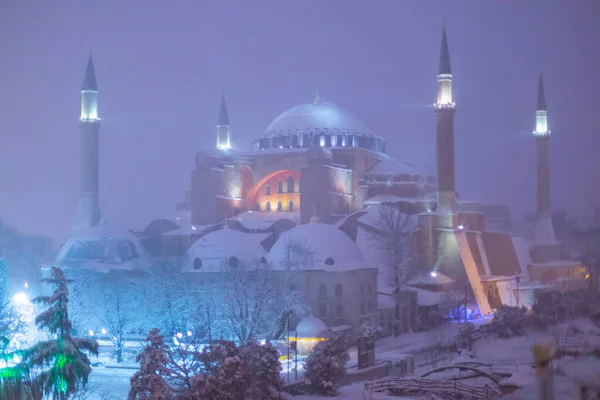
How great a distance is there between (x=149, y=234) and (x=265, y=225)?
787 centimetres

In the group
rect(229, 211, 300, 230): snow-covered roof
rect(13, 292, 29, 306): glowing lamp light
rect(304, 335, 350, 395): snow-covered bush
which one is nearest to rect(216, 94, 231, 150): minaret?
rect(229, 211, 300, 230): snow-covered roof

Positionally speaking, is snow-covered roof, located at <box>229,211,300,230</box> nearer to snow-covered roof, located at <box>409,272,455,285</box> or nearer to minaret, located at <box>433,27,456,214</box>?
snow-covered roof, located at <box>409,272,455,285</box>

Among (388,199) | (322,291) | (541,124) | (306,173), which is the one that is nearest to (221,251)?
(322,291)

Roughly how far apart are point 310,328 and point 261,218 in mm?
14821

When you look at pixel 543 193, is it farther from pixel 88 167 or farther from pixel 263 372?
pixel 263 372

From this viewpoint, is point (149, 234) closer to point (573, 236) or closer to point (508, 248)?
point (508, 248)

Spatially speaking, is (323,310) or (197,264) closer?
(323,310)

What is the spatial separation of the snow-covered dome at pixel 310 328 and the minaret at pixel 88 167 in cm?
1810

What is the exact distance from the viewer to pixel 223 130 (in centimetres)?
5325

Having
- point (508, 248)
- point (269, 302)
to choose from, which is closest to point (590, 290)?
point (508, 248)

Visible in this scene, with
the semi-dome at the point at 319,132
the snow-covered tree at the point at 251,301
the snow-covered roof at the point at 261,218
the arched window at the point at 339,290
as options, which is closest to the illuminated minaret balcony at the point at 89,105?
the snow-covered roof at the point at 261,218

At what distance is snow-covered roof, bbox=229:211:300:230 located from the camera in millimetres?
39438

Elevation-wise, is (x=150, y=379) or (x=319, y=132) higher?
(x=319, y=132)

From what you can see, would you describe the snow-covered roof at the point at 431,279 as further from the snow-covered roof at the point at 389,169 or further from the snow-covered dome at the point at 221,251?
the snow-covered roof at the point at 389,169
